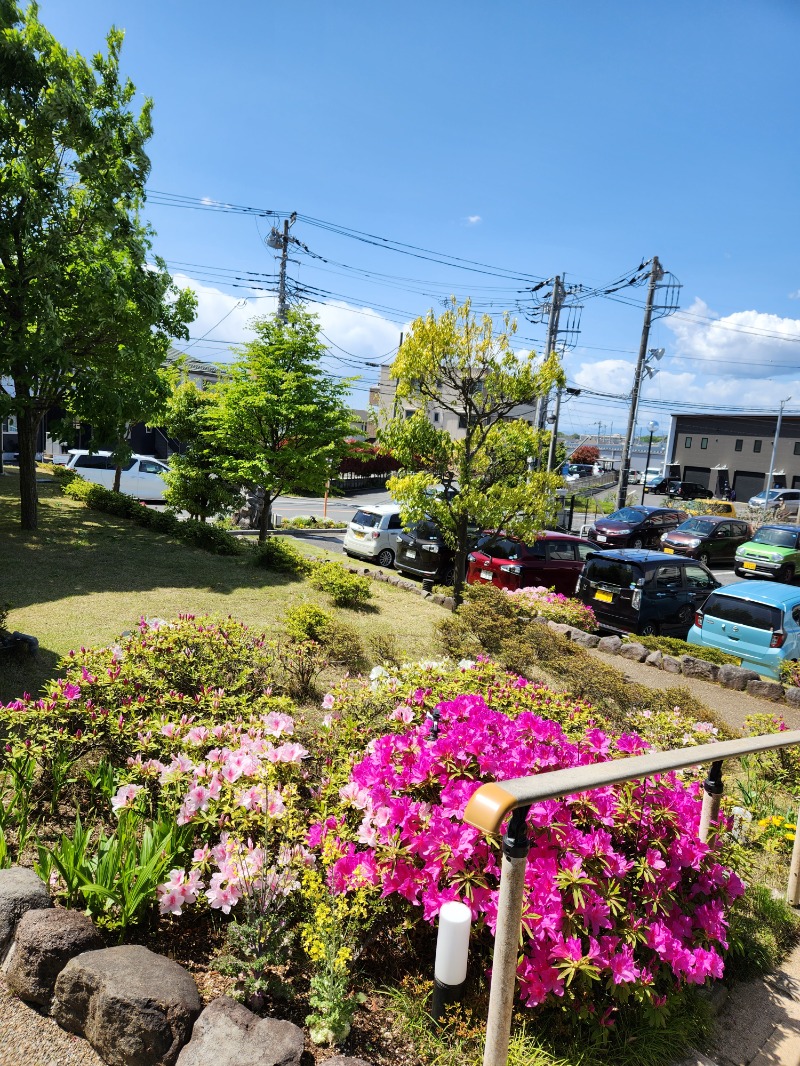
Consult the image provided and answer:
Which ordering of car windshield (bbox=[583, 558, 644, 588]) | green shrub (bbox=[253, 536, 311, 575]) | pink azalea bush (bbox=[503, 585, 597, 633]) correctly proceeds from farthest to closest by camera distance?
green shrub (bbox=[253, 536, 311, 575]) < car windshield (bbox=[583, 558, 644, 588]) < pink azalea bush (bbox=[503, 585, 597, 633])

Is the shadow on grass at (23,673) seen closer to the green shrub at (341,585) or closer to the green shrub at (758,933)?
the green shrub at (341,585)

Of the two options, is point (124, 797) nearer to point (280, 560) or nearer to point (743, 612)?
point (280, 560)

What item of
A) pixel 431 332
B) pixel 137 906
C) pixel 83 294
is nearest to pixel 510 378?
pixel 431 332

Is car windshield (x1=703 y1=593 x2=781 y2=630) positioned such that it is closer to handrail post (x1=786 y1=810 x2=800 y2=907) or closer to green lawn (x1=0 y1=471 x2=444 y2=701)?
green lawn (x1=0 y1=471 x2=444 y2=701)

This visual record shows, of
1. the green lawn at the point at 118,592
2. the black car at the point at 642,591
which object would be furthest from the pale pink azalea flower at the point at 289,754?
the black car at the point at 642,591

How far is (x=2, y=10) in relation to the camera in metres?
10.0

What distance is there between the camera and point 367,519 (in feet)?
52.4

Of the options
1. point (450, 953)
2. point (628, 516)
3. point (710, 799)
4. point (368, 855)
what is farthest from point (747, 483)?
point (450, 953)

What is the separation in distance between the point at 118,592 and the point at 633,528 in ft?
64.1

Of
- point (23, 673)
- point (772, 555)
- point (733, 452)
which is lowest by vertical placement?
point (23, 673)

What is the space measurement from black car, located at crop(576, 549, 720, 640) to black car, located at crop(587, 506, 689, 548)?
40.8ft

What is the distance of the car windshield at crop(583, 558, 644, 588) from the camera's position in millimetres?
10930

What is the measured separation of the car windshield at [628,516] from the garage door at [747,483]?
90.4 ft

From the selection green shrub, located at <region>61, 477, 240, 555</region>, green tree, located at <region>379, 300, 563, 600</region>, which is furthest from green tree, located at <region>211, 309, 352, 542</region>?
green tree, located at <region>379, 300, 563, 600</region>
